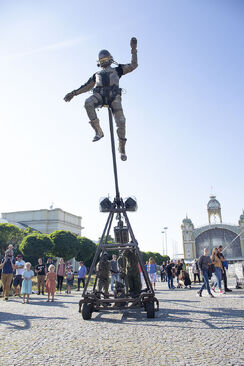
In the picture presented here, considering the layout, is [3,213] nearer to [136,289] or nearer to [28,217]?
[28,217]

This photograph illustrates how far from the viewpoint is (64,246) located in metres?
36.9

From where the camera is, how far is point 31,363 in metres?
3.21

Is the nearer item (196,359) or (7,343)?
(196,359)

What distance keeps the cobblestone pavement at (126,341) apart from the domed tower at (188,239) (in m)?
89.9

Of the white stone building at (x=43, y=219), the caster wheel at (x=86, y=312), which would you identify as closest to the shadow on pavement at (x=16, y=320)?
the caster wheel at (x=86, y=312)

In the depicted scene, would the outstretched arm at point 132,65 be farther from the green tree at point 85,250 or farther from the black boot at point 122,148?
the green tree at point 85,250

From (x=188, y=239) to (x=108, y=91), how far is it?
3598 inches

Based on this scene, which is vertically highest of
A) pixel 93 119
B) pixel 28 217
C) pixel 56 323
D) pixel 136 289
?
pixel 28 217

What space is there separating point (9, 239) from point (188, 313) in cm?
3878

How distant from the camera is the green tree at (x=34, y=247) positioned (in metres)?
34.1

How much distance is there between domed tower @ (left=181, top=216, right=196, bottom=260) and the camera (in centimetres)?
9144

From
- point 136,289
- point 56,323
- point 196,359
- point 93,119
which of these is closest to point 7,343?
point 56,323

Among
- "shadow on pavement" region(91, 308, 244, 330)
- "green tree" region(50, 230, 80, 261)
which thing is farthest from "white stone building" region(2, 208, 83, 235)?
"shadow on pavement" region(91, 308, 244, 330)

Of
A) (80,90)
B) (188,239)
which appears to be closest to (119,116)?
(80,90)
